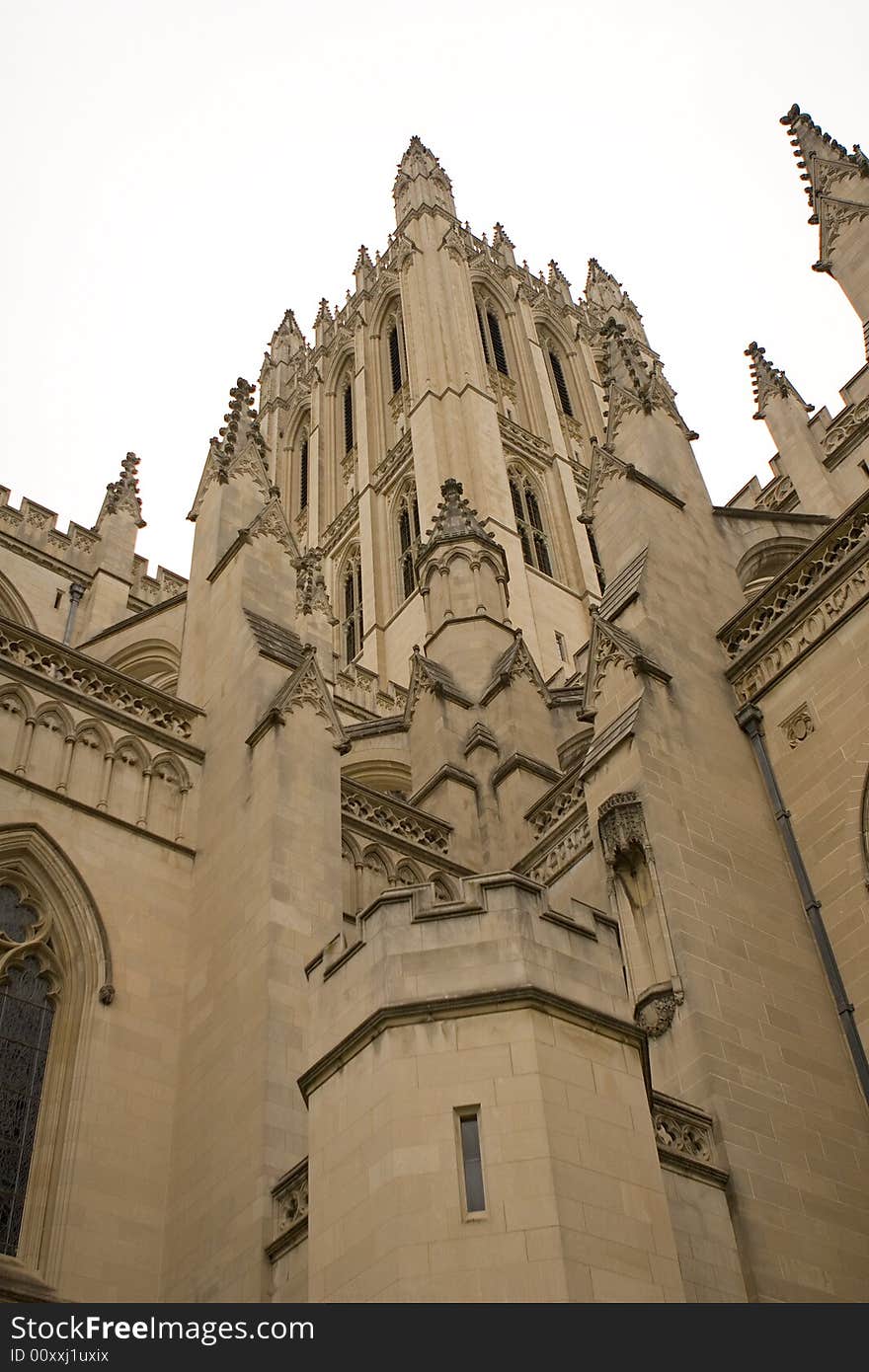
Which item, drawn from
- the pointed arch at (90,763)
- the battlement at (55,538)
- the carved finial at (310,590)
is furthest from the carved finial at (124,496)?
the pointed arch at (90,763)

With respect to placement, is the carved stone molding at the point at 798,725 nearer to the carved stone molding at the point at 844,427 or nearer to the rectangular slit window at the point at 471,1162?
the rectangular slit window at the point at 471,1162

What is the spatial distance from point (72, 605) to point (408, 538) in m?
18.2

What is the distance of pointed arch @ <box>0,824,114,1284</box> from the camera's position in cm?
1134

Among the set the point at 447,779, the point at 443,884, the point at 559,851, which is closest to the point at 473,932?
the point at 559,851

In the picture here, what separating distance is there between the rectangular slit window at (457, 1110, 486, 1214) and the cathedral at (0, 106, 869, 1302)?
0.02 metres

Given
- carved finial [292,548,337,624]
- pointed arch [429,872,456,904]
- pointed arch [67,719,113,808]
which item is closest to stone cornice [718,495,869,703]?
pointed arch [429,872,456,904]

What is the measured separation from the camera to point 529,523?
1768 inches

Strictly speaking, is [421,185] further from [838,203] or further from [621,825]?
[621,825]

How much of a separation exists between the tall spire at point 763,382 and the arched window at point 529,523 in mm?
14794

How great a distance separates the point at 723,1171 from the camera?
10602 mm

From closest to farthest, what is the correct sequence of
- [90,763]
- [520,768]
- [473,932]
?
[473,932]
[90,763]
[520,768]

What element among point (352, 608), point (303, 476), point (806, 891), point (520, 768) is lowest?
point (806, 891)

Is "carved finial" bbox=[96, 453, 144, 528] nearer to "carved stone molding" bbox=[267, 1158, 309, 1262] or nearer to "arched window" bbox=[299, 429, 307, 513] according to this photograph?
"arched window" bbox=[299, 429, 307, 513]

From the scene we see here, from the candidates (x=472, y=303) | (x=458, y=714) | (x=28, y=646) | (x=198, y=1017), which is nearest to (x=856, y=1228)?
(x=198, y=1017)
